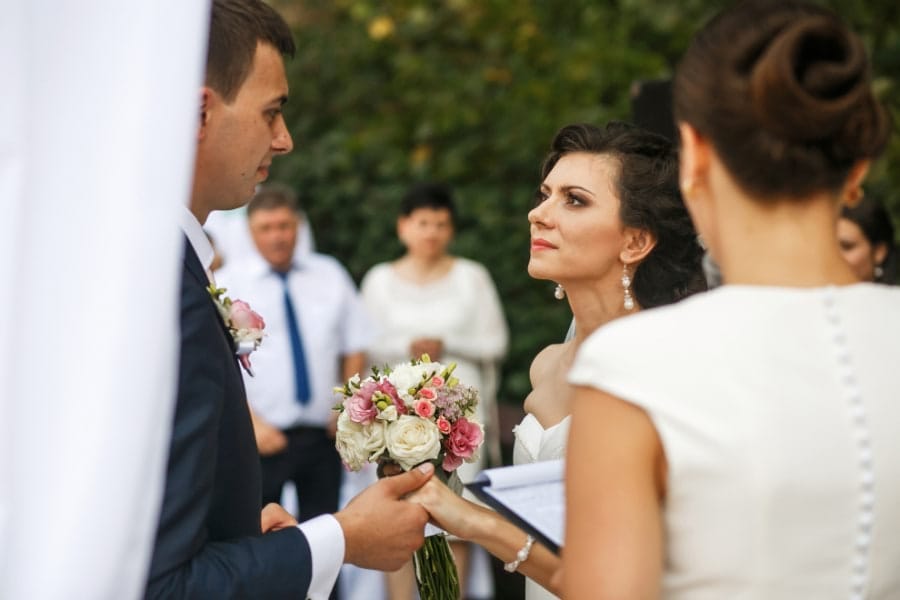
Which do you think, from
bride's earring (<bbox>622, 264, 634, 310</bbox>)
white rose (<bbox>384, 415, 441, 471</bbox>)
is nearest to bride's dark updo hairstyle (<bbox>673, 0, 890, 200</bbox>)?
white rose (<bbox>384, 415, 441, 471</bbox>)

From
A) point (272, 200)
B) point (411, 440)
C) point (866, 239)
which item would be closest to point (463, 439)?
point (411, 440)

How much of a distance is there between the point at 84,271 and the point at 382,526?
1.01 meters

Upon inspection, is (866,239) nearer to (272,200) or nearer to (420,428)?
(420,428)

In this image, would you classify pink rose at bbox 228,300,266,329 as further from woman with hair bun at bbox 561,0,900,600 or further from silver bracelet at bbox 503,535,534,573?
woman with hair bun at bbox 561,0,900,600

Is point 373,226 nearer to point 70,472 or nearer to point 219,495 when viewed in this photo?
point 219,495

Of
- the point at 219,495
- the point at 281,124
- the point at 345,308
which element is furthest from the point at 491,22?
the point at 219,495

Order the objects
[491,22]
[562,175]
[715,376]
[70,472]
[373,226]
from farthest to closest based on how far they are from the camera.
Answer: [373,226] → [491,22] → [562,175] → [715,376] → [70,472]

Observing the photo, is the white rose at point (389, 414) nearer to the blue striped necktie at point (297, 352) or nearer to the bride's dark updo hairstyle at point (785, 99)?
the bride's dark updo hairstyle at point (785, 99)

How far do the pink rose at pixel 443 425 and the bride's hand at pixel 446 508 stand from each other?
0.26 metres

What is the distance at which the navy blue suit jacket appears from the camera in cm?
197

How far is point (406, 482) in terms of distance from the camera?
250 cm

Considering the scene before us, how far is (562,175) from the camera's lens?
10.9 feet

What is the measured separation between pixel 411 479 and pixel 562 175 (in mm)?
1166

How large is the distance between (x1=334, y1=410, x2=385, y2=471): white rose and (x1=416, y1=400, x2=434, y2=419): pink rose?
0.31ft
